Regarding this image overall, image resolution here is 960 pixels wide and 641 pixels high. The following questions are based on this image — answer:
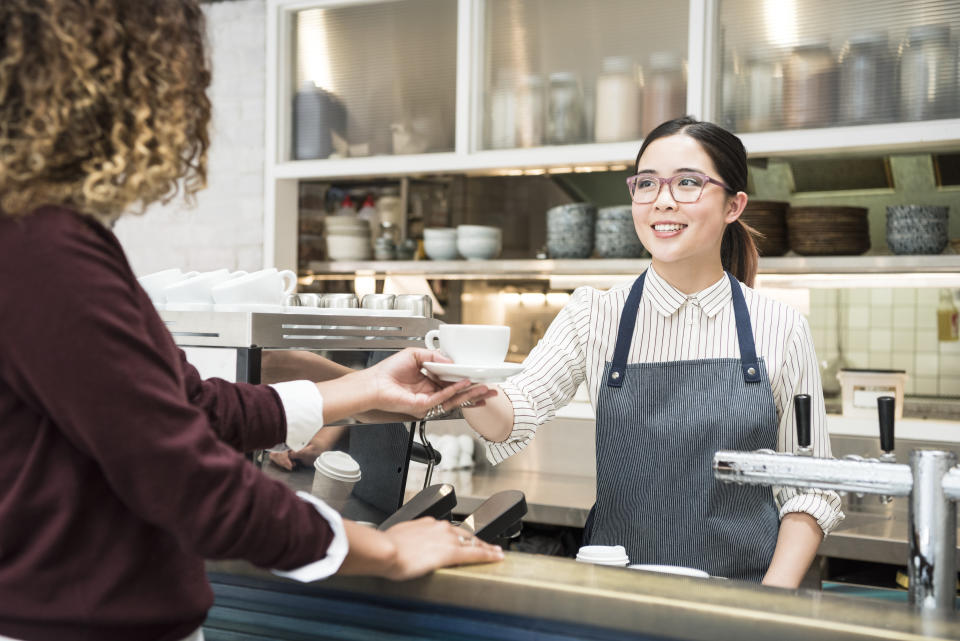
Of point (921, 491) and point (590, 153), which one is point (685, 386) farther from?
point (590, 153)

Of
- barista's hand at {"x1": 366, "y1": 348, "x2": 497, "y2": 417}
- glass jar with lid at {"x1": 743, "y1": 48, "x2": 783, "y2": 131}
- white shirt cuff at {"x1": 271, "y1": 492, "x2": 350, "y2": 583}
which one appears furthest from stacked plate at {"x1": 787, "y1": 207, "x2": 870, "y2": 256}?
white shirt cuff at {"x1": 271, "y1": 492, "x2": 350, "y2": 583}

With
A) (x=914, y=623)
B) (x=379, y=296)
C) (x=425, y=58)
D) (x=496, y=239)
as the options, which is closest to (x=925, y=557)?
(x=914, y=623)

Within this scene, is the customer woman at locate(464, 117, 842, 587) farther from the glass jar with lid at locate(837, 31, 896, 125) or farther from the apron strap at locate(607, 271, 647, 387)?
the glass jar with lid at locate(837, 31, 896, 125)

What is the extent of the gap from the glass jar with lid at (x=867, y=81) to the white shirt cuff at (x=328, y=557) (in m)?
2.52

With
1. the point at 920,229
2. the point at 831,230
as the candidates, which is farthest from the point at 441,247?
the point at 920,229

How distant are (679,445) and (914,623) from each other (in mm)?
855

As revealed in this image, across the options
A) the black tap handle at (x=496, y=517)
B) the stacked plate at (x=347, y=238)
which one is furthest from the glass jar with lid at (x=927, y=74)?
the black tap handle at (x=496, y=517)

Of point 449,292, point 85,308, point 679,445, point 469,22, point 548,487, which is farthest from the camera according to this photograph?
point 449,292

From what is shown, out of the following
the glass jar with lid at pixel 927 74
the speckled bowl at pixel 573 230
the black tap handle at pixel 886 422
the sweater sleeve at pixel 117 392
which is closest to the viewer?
the sweater sleeve at pixel 117 392

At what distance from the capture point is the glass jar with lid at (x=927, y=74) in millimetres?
2746

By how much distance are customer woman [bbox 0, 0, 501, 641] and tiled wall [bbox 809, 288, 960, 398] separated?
13.8ft

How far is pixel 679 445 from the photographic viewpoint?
169 cm

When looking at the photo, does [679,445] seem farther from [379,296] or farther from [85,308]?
[85,308]

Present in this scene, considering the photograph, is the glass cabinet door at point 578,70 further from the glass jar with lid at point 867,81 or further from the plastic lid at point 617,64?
the glass jar with lid at point 867,81
